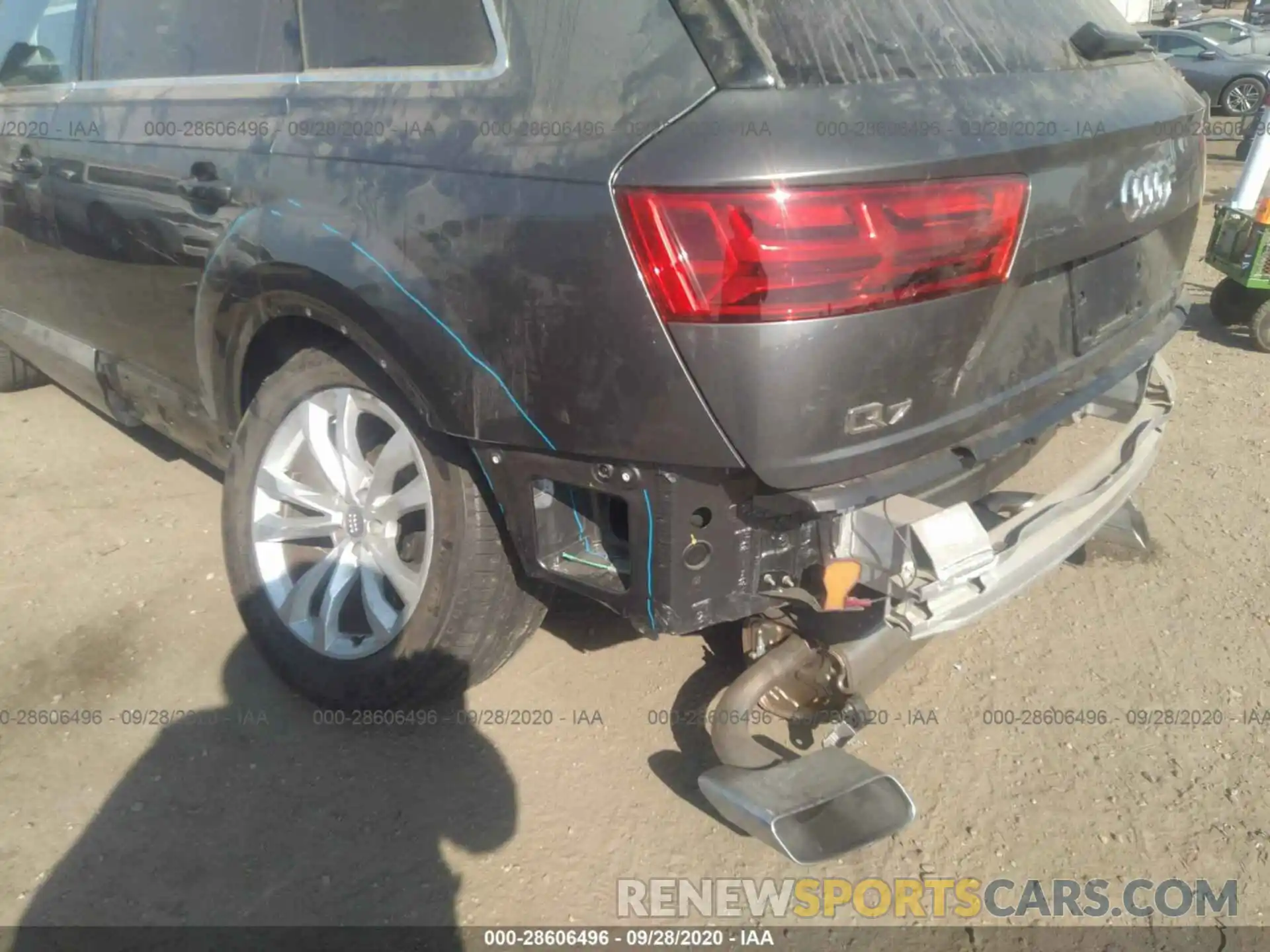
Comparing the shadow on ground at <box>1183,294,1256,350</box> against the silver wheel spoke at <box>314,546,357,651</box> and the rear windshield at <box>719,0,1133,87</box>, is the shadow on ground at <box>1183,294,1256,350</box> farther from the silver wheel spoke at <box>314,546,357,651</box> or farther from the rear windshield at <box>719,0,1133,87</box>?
A: the silver wheel spoke at <box>314,546,357,651</box>

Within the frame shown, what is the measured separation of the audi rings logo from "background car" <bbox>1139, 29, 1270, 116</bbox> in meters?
16.1

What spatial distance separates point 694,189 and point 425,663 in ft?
4.51

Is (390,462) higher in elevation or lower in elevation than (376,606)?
higher

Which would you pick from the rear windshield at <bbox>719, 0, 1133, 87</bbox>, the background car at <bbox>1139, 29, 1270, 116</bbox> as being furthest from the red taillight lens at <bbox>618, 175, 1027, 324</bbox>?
the background car at <bbox>1139, 29, 1270, 116</bbox>

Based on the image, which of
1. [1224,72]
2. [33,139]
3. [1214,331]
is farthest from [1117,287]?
[1224,72]

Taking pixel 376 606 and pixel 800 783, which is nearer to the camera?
→ pixel 800 783

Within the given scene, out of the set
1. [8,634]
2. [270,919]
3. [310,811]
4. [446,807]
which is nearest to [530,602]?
[446,807]

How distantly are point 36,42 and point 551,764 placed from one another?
329 centimetres

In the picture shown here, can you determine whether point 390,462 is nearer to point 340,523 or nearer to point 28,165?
point 340,523

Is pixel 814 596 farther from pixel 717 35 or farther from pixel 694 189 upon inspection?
pixel 717 35

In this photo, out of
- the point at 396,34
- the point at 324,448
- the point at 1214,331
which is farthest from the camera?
the point at 1214,331

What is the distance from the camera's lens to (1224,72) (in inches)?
640

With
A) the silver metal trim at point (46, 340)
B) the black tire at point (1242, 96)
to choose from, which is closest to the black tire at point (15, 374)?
the silver metal trim at point (46, 340)

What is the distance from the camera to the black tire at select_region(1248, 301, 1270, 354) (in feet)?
17.2
